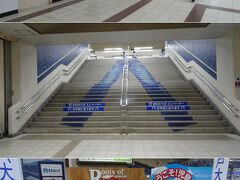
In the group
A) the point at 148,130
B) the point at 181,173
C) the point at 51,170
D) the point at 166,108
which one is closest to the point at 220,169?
the point at 181,173

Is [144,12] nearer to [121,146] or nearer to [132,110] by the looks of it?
[132,110]

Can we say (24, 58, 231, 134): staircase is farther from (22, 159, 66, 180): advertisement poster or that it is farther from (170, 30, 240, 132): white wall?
(22, 159, 66, 180): advertisement poster

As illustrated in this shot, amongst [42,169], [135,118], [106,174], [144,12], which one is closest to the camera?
[106,174]

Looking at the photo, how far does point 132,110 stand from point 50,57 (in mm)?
3782

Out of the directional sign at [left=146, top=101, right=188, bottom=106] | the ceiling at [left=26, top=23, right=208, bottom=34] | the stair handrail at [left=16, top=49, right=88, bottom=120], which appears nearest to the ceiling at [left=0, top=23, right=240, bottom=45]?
the ceiling at [left=26, top=23, right=208, bottom=34]

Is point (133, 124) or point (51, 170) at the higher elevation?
point (51, 170)

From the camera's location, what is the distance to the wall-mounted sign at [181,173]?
60.7 inches

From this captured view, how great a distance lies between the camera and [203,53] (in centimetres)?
561

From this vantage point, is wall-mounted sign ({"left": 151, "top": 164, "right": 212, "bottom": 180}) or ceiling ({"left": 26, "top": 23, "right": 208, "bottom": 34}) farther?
ceiling ({"left": 26, "top": 23, "right": 208, "bottom": 34})

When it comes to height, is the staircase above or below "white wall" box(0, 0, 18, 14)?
below

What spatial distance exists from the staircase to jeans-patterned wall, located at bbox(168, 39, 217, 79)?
852 mm

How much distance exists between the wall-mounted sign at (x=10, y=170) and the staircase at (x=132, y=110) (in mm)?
2439

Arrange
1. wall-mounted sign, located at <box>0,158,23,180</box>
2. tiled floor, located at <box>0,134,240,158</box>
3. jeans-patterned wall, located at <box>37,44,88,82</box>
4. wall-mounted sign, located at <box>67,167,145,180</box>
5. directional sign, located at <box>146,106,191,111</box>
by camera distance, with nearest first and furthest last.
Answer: wall-mounted sign, located at <box>67,167,145,180</box> → wall-mounted sign, located at <box>0,158,23,180</box> → tiled floor, located at <box>0,134,240,158</box> → directional sign, located at <box>146,106,191,111</box> → jeans-patterned wall, located at <box>37,44,88,82</box>

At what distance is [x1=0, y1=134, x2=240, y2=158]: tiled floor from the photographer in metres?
2.66
